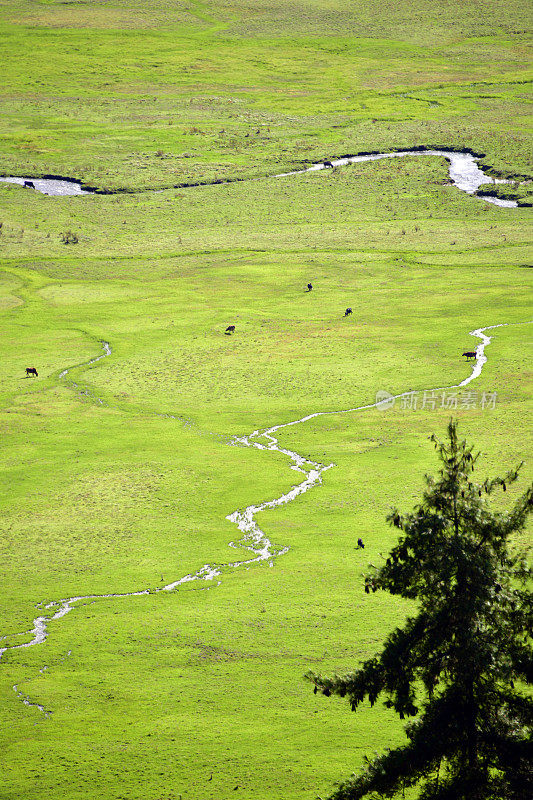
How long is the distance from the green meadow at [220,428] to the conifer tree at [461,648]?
7132 millimetres

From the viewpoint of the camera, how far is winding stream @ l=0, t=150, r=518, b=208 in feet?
431

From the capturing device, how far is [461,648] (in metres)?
18.3

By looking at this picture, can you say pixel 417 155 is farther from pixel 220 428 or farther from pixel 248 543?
pixel 248 543

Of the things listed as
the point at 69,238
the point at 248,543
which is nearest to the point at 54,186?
the point at 69,238

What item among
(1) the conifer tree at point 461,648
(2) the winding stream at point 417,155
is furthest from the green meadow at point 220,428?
(1) the conifer tree at point 461,648

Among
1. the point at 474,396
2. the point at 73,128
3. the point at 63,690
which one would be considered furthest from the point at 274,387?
the point at 73,128

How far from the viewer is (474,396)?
5853 centimetres

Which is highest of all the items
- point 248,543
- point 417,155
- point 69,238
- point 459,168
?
point 417,155

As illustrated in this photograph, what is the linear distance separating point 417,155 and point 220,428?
110253mm

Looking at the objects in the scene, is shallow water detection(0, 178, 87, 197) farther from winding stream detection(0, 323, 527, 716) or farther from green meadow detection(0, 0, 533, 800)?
winding stream detection(0, 323, 527, 716)

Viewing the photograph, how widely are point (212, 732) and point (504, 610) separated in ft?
42.9

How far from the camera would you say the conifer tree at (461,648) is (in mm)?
18328

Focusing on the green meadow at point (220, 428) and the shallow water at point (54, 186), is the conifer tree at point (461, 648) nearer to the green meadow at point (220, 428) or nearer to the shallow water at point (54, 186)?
the green meadow at point (220, 428)

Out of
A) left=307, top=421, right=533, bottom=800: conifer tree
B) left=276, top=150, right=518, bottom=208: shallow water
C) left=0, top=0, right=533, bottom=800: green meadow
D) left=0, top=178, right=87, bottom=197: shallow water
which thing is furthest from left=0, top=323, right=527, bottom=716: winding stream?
left=0, top=178, right=87, bottom=197: shallow water
